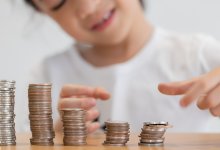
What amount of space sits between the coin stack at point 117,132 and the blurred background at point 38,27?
118 centimetres

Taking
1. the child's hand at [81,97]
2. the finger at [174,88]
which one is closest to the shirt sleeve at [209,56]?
the child's hand at [81,97]

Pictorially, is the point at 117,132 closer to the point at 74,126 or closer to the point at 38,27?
the point at 74,126

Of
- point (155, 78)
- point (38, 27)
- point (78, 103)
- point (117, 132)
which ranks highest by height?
point (38, 27)

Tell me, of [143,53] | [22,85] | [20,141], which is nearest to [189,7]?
[143,53]

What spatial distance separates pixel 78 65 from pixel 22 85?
0.44 m

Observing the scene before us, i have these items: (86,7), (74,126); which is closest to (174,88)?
(74,126)

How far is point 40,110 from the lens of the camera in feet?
2.58

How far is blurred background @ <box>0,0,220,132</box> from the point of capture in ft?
6.38

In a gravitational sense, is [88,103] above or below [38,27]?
below

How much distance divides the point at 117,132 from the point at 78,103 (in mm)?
185

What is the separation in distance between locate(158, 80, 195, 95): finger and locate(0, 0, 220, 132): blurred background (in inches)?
44.2

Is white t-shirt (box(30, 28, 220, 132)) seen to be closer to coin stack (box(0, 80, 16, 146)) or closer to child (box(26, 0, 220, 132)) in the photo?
child (box(26, 0, 220, 132))

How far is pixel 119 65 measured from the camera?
1.48 meters

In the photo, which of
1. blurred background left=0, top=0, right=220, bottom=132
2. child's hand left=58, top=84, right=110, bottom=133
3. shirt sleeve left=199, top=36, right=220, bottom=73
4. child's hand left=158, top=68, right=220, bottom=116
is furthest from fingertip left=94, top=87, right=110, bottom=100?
blurred background left=0, top=0, right=220, bottom=132
